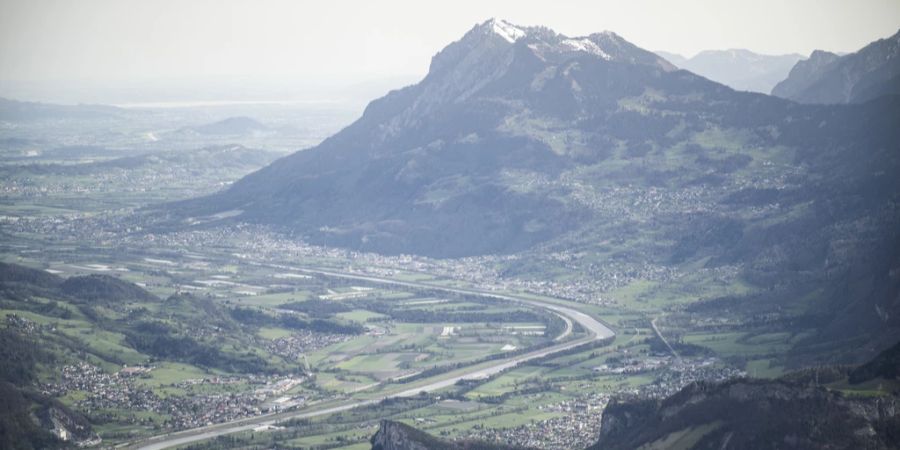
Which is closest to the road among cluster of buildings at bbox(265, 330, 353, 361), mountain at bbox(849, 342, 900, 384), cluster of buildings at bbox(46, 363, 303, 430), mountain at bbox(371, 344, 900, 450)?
cluster of buildings at bbox(46, 363, 303, 430)

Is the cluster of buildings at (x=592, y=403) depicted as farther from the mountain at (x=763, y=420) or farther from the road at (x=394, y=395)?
the road at (x=394, y=395)

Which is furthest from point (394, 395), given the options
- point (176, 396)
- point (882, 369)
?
point (882, 369)

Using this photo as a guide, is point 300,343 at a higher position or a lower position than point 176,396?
higher

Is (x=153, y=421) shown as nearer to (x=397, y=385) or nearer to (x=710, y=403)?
(x=397, y=385)

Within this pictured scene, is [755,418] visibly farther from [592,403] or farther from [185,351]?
[185,351]

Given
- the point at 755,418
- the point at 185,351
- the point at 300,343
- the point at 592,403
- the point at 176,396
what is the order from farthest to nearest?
the point at 300,343, the point at 185,351, the point at 176,396, the point at 592,403, the point at 755,418

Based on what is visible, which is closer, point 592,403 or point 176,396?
point 592,403

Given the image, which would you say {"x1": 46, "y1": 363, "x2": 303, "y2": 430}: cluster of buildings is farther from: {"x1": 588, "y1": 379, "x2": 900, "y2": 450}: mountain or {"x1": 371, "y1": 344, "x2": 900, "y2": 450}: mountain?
{"x1": 588, "y1": 379, "x2": 900, "y2": 450}: mountain

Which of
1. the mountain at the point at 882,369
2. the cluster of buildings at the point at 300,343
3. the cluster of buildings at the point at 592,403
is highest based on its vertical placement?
the mountain at the point at 882,369

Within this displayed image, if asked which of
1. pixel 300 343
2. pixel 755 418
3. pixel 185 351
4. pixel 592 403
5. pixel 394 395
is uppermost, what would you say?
pixel 755 418

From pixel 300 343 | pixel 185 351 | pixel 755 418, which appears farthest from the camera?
pixel 300 343

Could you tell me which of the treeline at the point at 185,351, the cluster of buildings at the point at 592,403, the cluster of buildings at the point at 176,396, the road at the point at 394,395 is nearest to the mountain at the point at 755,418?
the cluster of buildings at the point at 592,403
